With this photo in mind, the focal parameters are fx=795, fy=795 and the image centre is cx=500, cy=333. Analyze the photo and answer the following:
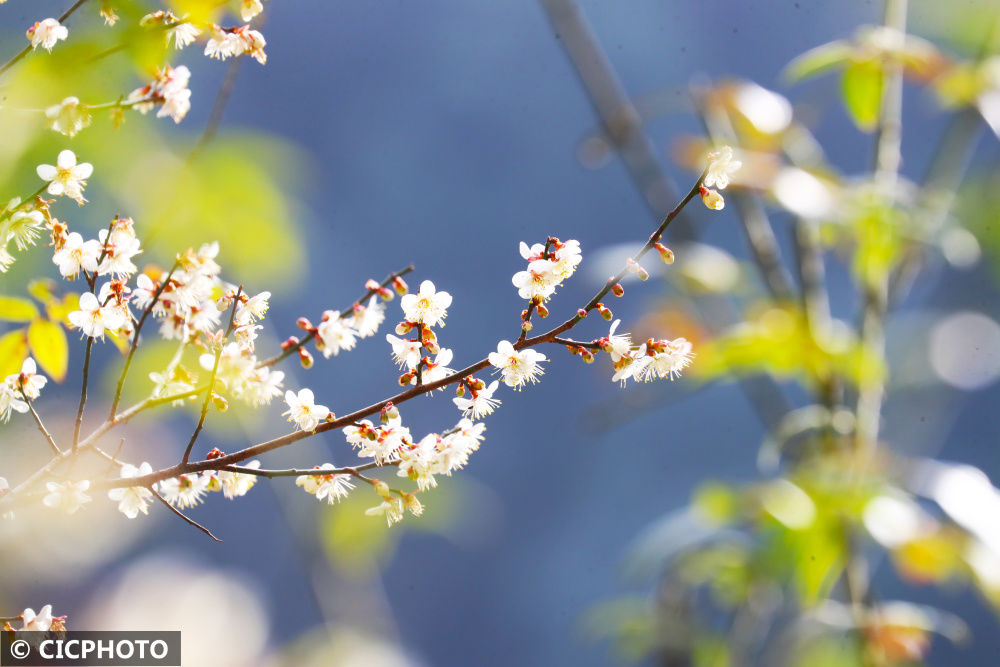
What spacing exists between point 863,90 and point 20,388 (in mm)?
804

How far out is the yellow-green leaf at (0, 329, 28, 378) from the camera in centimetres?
50

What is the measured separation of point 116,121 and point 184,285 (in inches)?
4.7

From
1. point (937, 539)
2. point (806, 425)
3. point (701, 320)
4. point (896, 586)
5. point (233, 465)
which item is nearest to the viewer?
point (233, 465)

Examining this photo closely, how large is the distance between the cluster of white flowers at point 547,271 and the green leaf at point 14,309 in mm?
294

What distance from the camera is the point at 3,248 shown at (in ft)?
1.54

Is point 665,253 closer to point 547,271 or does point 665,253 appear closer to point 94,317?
point 547,271

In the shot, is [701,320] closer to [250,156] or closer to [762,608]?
[762,608]

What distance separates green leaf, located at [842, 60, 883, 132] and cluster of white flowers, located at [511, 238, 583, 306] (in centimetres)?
48

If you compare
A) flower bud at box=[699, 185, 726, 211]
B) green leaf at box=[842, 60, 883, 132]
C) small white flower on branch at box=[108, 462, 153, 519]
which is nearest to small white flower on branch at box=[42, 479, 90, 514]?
small white flower on branch at box=[108, 462, 153, 519]

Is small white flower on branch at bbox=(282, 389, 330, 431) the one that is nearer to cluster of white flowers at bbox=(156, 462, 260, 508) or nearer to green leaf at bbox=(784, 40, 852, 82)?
cluster of white flowers at bbox=(156, 462, 260, 508)

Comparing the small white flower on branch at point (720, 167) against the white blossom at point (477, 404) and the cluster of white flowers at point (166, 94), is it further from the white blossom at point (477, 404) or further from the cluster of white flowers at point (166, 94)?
the cluster of white flowers at point (166, 94)

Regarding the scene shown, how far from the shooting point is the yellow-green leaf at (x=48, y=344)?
1.63ft

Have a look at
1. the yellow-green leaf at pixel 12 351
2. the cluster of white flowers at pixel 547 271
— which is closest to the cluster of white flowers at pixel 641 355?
the cluster of white flowers at pixel 547 271

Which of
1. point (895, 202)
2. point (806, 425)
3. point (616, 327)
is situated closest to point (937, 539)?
point (806, 425)
